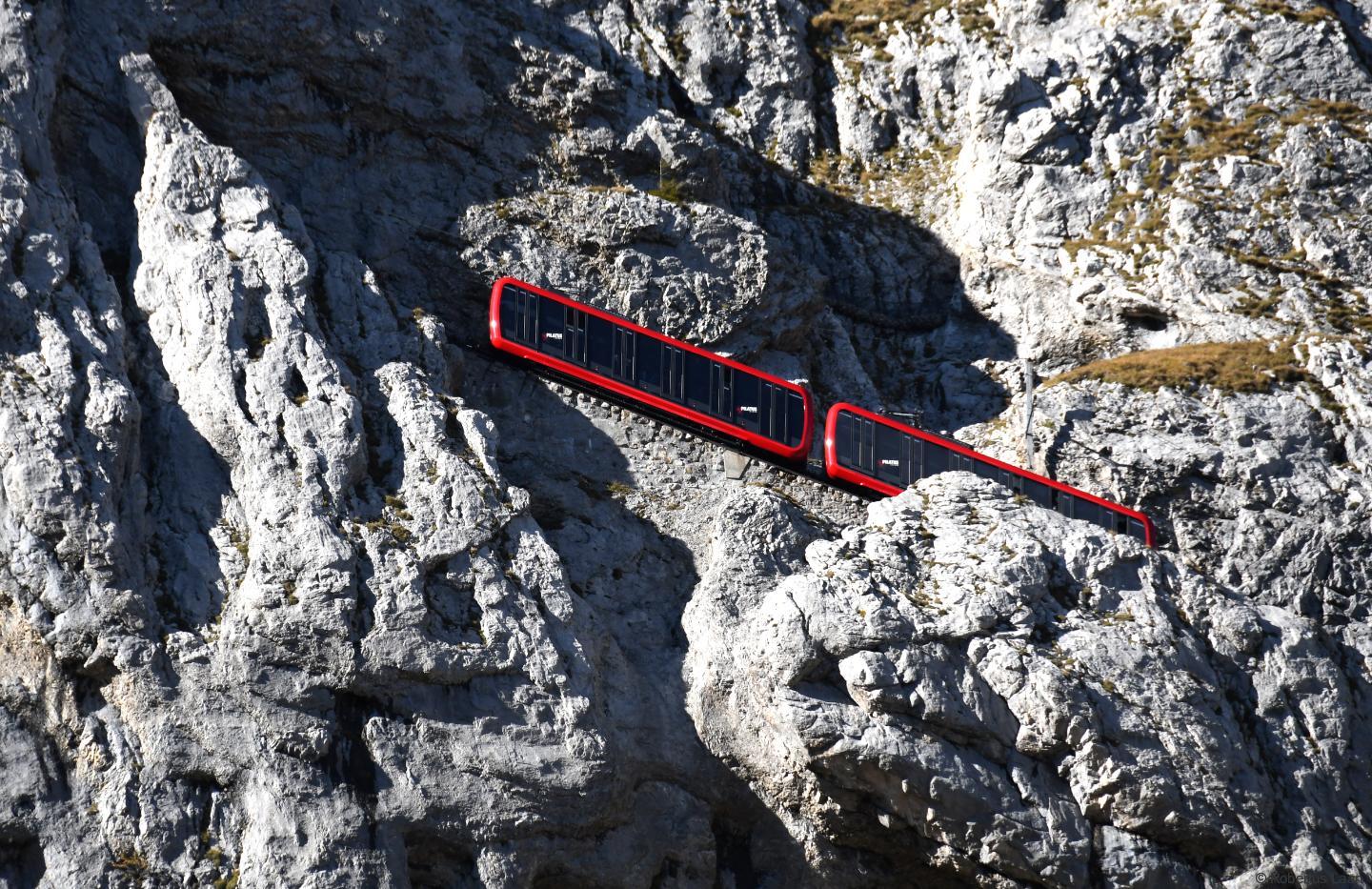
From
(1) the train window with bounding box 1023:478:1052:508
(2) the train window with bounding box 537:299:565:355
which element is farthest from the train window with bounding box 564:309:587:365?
(1) the train window with bounding box 1023:478:1052:508

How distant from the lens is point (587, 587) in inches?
1252

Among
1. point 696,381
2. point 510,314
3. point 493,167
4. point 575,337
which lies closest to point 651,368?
point 696,381

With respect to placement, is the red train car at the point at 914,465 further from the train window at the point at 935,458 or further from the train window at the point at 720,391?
the train window at the point at 720,391

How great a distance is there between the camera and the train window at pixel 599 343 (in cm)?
3362

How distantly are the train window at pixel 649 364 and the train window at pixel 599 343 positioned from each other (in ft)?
1.97

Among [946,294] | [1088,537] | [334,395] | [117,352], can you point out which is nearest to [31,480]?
[117,352]

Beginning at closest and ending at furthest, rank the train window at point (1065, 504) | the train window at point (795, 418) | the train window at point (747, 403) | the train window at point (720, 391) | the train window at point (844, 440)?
the train window at point (720, 391) → the train window at point (747, 403) → the train window at point (795, 418) → the train window at point (844, 440) → the train window at point (1065, 504)

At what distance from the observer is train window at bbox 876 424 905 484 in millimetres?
35531

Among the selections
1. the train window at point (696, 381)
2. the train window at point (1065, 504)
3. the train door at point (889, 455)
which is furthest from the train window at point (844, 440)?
the train window at point (1065, 504)

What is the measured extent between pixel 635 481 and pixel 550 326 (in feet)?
11.1

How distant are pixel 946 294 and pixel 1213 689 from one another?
13.8 metres

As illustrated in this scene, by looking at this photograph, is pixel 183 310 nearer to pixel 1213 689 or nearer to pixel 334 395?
pixel 334 395

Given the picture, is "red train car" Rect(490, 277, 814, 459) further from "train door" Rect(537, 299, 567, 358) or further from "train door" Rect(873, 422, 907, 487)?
"train door" Rect(873, 422, 907, 487)

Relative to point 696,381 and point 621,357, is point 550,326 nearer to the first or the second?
point 621,357
